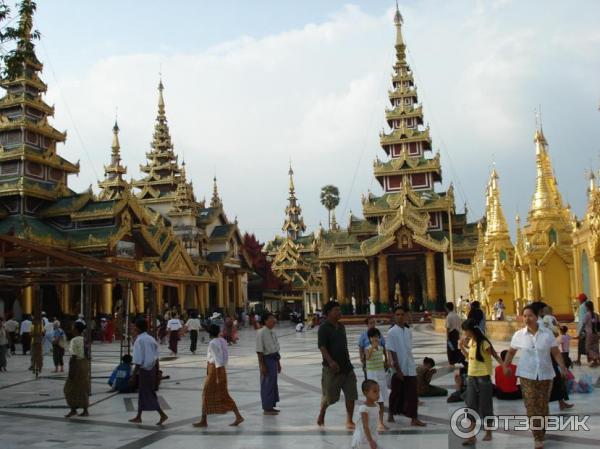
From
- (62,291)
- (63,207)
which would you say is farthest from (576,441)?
(63,207)

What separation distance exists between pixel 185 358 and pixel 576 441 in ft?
50.4

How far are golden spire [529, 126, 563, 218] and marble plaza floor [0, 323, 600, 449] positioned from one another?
17994mm

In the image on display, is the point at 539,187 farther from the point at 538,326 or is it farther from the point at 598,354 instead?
the point at 538,326

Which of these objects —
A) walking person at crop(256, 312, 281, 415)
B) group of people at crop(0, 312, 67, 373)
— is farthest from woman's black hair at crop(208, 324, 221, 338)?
group of people at crop(0, 312, 67, 373)

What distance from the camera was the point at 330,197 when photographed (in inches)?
3819

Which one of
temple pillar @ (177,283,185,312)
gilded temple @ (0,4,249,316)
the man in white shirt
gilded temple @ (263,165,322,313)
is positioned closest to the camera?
the man in white shirt

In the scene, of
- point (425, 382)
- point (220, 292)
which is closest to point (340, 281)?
point (220, 292)

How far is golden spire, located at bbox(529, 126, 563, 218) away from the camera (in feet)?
102

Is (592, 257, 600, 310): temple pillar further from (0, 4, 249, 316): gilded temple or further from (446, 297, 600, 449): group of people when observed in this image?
(0, 4, 249, 316): gilded temple

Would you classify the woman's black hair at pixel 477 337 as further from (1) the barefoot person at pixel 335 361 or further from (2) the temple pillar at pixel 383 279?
(2) the temple pillar at pixel 383 279

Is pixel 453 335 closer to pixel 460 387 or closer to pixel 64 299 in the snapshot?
pixel 460 387

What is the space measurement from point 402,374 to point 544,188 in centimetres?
2501

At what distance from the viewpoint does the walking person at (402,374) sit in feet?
29.1

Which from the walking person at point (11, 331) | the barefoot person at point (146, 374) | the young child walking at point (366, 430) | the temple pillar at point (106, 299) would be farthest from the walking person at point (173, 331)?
the temple pillar at point (106, 299)
